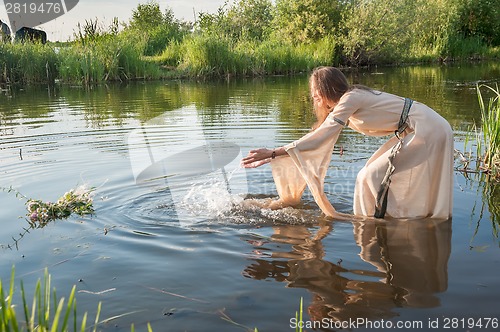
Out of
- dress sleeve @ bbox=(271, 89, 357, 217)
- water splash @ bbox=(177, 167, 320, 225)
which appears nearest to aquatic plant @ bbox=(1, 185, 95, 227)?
water splash @ bbox=(177, 167, 320, 225)

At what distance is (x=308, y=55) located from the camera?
2909cm

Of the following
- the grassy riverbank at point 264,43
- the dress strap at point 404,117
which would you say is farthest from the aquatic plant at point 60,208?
the grassy riverbank at point 264,43

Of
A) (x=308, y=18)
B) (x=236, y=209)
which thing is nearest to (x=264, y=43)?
(x=308, y=18)

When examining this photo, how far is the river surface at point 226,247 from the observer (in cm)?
359

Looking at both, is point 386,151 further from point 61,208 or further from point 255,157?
point 61,208

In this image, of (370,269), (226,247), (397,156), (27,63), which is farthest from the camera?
(27,63)

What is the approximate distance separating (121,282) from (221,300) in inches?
35.0

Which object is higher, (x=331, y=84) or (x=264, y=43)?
(x=264, y=43)

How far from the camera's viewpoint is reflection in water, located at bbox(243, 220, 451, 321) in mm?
3646

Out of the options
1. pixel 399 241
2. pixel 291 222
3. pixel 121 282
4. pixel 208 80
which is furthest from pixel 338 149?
pixel 208 80

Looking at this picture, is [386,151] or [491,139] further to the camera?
[491,139]

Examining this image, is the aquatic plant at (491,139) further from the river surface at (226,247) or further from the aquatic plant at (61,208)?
the aquatic plant at (61,208)

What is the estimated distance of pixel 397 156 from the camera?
5.16 meters

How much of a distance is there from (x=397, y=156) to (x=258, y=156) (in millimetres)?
1416
